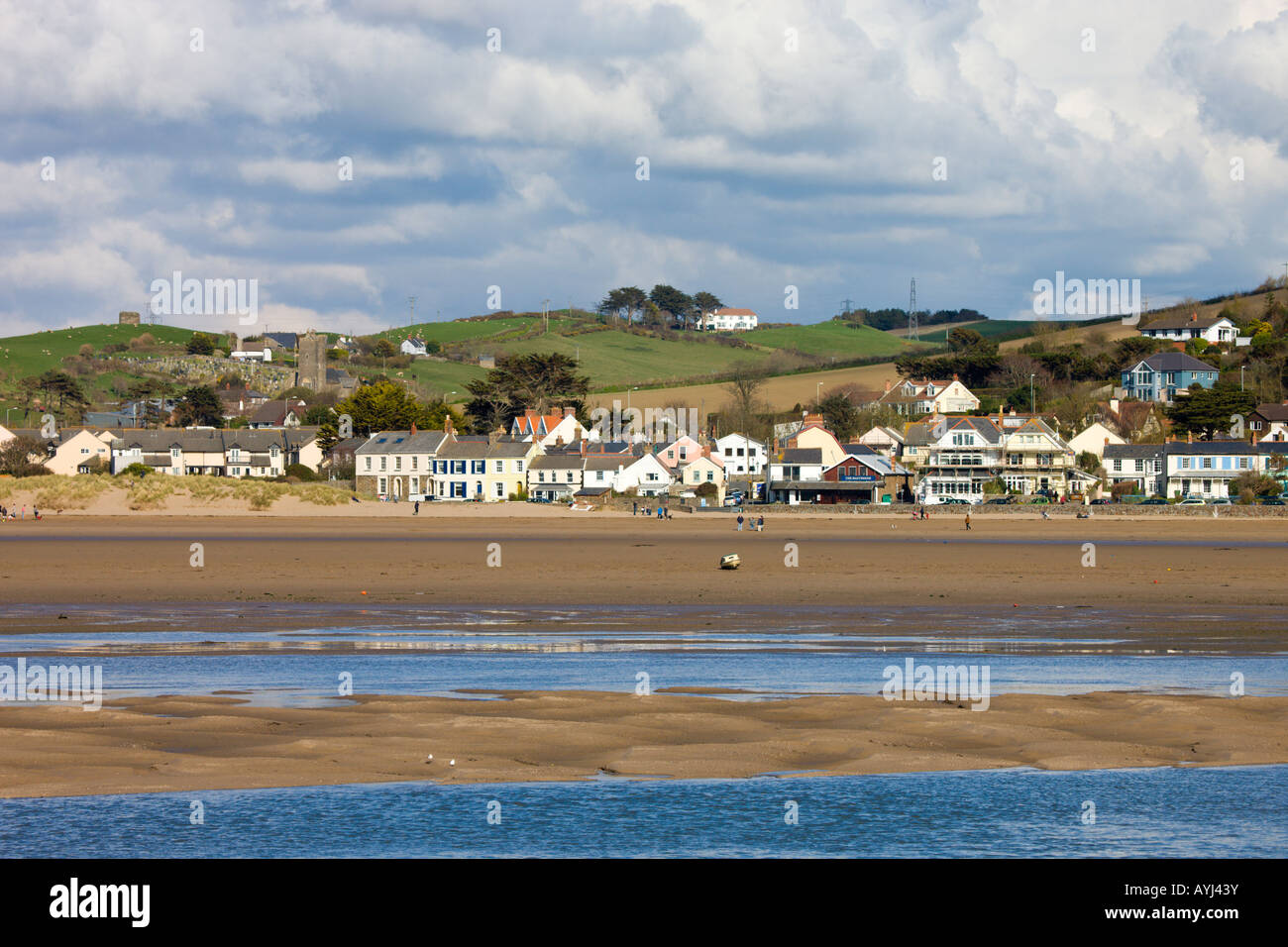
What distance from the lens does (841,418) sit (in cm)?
9725

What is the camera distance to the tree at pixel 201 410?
4417 inches

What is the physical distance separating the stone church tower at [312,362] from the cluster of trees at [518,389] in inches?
1844

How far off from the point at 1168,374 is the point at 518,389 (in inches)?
2258

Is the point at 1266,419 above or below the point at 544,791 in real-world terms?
above

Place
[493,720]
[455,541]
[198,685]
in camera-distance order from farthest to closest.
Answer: [455,541] < [198,685] < [493,720]

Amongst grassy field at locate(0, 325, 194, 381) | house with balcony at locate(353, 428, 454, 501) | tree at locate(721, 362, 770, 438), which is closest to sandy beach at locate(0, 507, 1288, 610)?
house with balcony at locate(353, 428, 454, 501)

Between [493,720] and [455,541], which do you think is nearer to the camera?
[493,720]

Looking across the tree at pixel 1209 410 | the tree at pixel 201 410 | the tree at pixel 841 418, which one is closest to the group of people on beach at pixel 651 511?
the tree at pixel 841 418

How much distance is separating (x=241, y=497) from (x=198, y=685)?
48012mm

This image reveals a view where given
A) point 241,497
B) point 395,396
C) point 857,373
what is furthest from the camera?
point 857,373

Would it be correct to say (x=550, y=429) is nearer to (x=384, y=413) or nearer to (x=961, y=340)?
(x=384, y=413)
